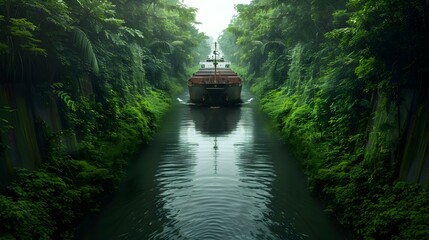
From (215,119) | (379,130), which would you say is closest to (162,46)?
(215,119)

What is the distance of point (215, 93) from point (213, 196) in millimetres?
17855

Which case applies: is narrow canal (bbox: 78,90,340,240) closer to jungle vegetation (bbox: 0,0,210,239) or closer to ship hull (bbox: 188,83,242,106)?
jungle vegetation (bbox: 0,0,210,239)

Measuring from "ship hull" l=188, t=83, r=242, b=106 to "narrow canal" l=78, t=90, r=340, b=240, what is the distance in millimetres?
9920

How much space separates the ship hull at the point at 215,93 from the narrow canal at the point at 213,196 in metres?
9.92

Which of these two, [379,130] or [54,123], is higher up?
[54,123]

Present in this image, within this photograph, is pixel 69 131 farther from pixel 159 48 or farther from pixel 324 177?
pixel 159 48

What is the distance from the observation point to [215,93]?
2806 centimetres

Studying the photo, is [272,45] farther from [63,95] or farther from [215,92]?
[63,95]

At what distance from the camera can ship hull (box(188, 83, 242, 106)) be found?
27750 millimetres

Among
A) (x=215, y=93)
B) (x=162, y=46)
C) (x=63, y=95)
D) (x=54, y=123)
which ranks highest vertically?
(x=162, y=46)

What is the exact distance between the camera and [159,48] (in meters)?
32.8

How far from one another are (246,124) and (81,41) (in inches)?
507

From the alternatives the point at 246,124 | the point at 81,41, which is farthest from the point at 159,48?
the point at 81,41

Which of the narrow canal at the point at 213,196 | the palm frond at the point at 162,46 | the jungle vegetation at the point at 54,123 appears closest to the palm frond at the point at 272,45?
the palm frond at the point at 162,46
